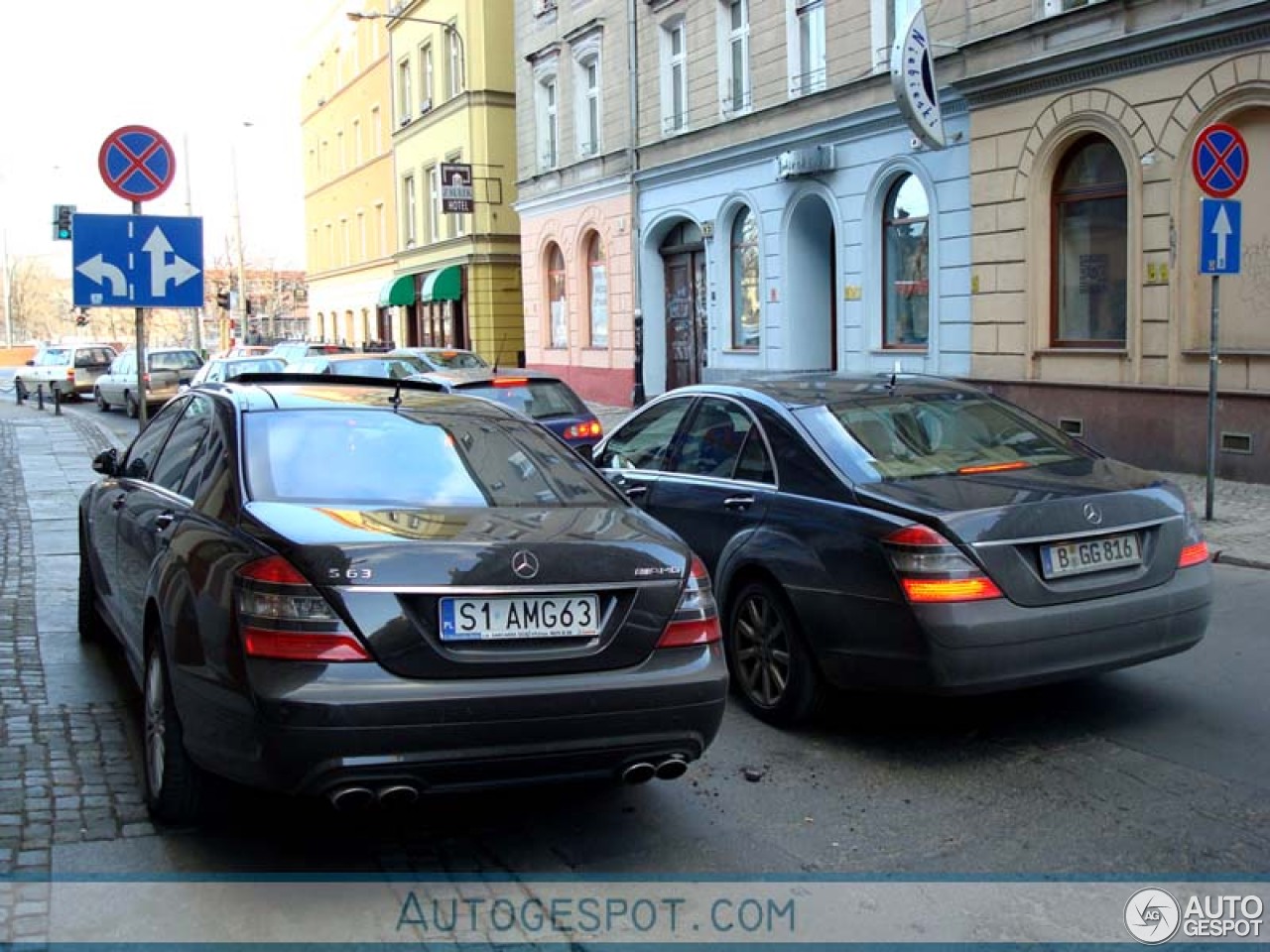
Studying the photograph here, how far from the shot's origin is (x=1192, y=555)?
18.3 ft

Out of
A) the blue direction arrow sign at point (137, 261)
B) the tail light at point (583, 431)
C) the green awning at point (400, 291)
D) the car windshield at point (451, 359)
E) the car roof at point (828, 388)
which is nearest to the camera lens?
the car roof at point (828, 388)

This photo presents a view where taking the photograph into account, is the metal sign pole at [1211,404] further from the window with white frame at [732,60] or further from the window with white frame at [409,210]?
the window with white frame at [409,210]

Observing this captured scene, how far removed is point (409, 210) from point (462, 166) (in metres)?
8.17

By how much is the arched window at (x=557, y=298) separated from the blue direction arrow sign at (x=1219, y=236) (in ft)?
66.6

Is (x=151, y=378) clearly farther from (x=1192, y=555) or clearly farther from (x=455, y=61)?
(x=1192, y=555)

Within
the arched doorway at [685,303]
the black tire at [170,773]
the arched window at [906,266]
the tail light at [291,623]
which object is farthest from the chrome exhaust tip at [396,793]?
the arched doorway at [685,303]

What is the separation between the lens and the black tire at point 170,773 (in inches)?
172

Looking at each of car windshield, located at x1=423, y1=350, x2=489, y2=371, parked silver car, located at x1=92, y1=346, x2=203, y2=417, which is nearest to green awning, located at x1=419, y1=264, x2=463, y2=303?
parked silver car, located at x1=92, y1=346, x2=203, y2=417

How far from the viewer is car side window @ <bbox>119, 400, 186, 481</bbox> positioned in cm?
591

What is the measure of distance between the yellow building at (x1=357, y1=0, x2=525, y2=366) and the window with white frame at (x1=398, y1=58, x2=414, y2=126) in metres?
0.04

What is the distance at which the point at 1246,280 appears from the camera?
13.1 metres

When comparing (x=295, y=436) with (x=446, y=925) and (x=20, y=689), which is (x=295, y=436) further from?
(x=20, y=689)

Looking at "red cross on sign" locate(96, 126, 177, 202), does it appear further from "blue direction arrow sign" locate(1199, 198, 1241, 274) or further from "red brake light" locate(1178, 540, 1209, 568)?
"blue direction arrow sign" locate(1199, 198, 1241, 274)

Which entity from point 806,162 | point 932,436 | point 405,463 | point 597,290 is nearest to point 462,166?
point 597,290
